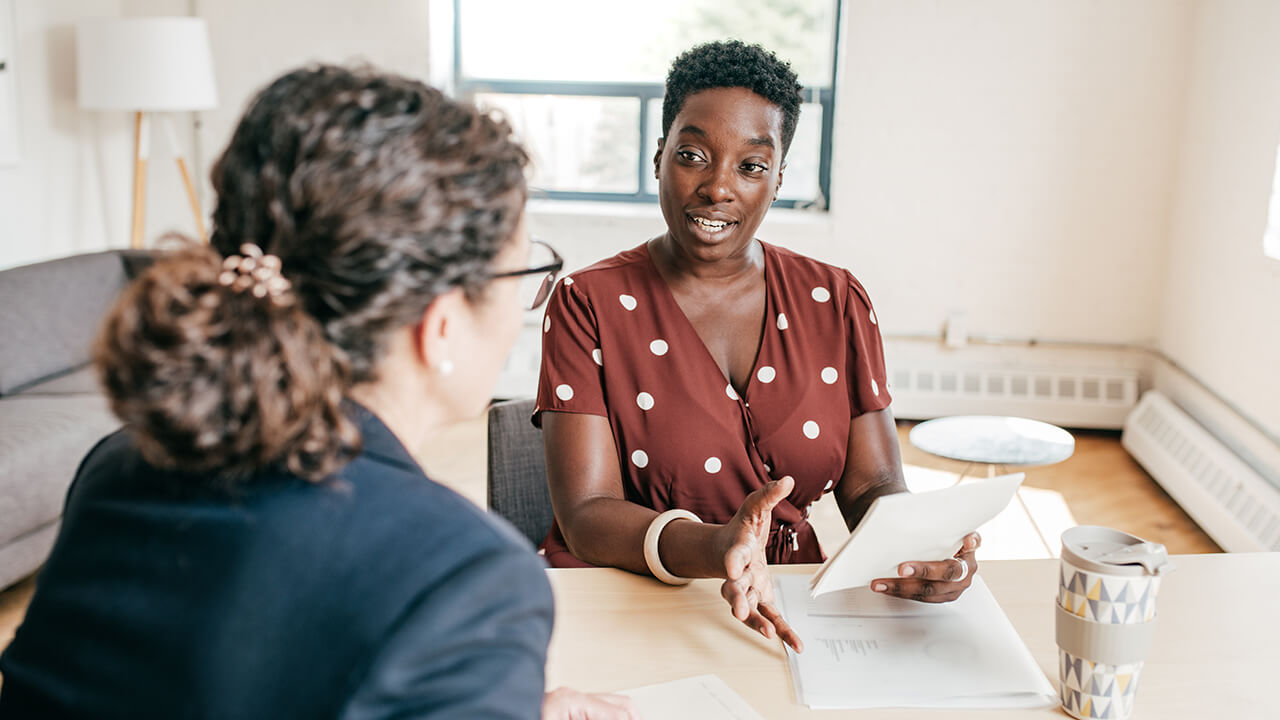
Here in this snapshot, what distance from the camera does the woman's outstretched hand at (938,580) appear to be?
49.6 inches

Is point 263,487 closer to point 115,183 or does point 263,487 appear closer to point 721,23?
point 721,23

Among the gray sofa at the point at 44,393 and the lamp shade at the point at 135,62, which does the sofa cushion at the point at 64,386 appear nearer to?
the gray sofa at the point at 44,393

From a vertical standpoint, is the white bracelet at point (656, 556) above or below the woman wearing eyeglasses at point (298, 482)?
below

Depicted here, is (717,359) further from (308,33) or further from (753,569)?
(308,33)

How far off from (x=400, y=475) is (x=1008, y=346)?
4.23 meters

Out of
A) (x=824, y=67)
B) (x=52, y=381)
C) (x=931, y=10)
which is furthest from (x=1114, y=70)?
(x=52, y=381)

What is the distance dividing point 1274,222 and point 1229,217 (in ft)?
1.20

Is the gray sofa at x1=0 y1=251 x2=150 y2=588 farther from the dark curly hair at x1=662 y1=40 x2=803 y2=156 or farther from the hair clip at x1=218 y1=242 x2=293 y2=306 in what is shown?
the hair clip at x1=218 y1=242 x2=293 y2=306

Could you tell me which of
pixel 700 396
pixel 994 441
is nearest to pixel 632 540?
pixel 700 396

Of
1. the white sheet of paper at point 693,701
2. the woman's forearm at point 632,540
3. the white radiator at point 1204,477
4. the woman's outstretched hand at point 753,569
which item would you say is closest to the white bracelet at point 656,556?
the woman's forearm at point 632,540

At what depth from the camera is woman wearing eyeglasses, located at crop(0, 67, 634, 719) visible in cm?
63

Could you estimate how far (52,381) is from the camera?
336cm

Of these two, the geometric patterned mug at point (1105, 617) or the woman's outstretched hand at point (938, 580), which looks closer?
the geometric patterned mug at point (1105, 617)

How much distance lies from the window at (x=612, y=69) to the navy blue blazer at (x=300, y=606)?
13.4 ft
